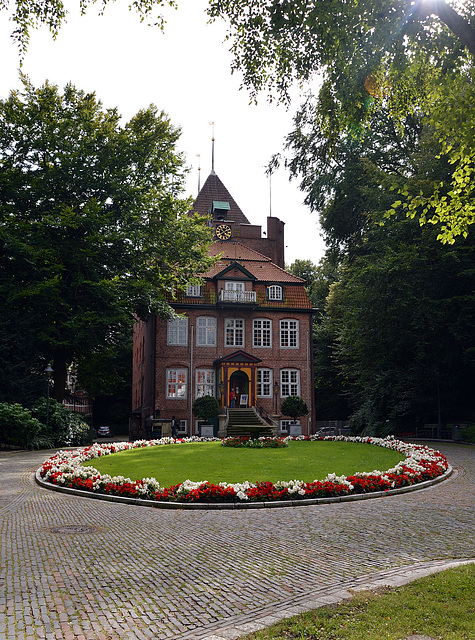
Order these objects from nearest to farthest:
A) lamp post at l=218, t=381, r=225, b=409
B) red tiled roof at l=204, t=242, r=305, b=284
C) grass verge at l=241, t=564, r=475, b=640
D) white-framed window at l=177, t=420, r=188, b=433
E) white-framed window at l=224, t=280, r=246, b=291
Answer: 1. grass verge at l=241, t=564, r=475, b=640
2. lamp post at l=218, t=381, r=225, b=409
3. white-framed window at l=177, t=420, r=188, b=433
4. white-framed window at l=224, t=280, r=246, b=291
5. red tiled roof at l=204, t=242, r=305, b=284

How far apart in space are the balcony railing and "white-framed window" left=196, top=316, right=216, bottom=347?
5.95 feet

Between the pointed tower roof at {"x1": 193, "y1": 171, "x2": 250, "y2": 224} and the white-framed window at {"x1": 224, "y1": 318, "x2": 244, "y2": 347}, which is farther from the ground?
the pointed tower roof at {"x1": 193, "y1": 171, "x2": 250, "y2": 224}

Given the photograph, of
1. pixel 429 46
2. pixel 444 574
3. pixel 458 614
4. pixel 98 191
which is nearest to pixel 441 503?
pixel 444 574

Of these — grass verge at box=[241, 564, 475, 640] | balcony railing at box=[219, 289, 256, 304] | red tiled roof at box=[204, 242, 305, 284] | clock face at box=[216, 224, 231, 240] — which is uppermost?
clock face at box=[216, 224, 231, 240]

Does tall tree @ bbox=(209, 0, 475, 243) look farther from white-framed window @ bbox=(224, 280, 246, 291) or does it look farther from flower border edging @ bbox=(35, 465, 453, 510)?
white-framed window @ bbox=(224, 280, 246, 291)

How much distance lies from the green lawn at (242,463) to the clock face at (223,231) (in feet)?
84.5

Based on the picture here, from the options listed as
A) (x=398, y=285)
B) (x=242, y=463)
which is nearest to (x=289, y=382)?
(x=398, y=285)

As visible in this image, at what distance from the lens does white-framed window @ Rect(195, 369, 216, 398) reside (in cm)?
3666

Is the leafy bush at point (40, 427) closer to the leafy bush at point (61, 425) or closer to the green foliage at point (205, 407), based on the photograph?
the leafy bush at point (61, 425)

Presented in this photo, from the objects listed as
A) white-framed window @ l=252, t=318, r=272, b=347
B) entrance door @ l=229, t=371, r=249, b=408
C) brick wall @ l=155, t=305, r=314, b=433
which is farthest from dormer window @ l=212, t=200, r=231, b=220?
entrance door @ l=229, t=371, r=249, b=408

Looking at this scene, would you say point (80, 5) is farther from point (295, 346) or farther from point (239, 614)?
point (295, 346)

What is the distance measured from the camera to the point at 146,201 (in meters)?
29.5

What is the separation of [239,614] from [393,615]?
1342 mm

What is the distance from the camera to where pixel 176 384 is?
36375mm
